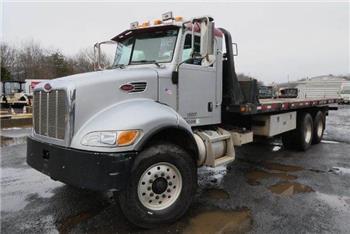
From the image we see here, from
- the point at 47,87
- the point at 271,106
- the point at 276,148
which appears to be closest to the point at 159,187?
the point at 47,87

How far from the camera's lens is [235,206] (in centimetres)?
441

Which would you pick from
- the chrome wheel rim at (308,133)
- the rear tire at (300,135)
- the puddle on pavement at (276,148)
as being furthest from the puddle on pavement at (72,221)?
the chrome wheel rim at (308,133)

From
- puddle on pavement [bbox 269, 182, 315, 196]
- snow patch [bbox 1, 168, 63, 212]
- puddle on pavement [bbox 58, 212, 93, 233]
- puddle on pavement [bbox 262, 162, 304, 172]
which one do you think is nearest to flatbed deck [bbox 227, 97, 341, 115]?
puddle on pavement [bbox 262, 162, 304, 172]

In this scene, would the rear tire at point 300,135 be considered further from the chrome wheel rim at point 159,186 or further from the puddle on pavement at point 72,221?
the puddle on pavement at point 72,221

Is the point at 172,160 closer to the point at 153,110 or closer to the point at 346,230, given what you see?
the point at 153,110

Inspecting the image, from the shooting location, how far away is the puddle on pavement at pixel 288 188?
198 inches

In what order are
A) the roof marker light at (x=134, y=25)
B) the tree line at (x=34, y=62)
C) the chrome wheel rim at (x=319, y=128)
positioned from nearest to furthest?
the roof marker light at (x=134, y=25)
the chrome wheel rim at (x=319, y=128)
the tree line at (x=34, y=62)

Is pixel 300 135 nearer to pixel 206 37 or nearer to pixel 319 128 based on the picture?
pixel 319 128

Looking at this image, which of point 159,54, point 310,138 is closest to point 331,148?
point 310,138

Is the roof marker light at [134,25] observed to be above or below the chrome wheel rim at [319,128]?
above

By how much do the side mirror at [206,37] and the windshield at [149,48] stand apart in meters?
0.59

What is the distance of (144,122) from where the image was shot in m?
3.56

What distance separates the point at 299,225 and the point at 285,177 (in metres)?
2.20

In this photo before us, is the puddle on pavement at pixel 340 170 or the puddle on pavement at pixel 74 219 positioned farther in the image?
the puddle on pavement at pixel 340 170
